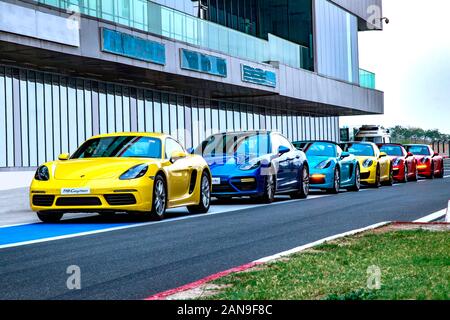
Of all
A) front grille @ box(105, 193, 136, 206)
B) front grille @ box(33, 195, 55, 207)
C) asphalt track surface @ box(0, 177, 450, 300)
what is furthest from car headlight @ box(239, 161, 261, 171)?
front grille @ box(33, 195, 55, 207)

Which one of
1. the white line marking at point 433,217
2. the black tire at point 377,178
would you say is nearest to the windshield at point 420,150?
the black tire at point 377,178

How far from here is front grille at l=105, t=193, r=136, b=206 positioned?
47.9 feet

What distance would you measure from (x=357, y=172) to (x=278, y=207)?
8.36m

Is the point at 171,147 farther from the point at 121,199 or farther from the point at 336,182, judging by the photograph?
the point at 336,182

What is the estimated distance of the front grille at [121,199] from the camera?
14602mm

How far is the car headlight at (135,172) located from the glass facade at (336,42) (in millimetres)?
40637

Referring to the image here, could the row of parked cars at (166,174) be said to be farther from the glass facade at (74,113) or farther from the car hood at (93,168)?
the glass facade at (74,113)

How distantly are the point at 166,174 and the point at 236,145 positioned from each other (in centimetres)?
573

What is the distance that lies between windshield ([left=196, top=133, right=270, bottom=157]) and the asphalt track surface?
233 cm

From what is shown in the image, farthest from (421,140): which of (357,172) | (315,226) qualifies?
(315,226)

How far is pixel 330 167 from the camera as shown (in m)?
24.8

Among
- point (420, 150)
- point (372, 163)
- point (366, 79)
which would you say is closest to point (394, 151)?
point (420, 150)

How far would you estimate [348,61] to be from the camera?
62062mm

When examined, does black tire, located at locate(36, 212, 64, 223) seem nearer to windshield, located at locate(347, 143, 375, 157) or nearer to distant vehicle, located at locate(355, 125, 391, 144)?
windshield, located at locate(347, 143, 375, 157)
